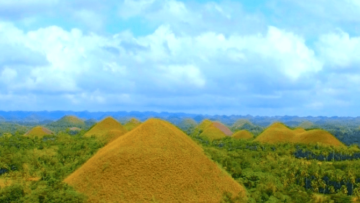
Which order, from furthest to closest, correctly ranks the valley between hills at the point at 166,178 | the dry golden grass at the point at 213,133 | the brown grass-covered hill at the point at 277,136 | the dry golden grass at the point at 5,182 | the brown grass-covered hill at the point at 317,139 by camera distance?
the dry golden grass at the point at 213,133
the brown grass-covered hill at the point at 277,136
the brown grass-covered hill at the point at 317,139
the dry golden grass at the point at 5,182
the valley between hills at the point at 166,178

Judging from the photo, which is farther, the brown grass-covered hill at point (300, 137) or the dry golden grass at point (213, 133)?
the dry golden grass at point (213, 133)

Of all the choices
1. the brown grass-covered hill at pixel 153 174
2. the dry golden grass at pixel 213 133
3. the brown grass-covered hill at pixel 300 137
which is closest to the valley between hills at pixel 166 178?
the brown grass-covered hill at pixel 153 174

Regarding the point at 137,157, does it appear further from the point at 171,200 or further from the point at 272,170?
→ the point at 272,170

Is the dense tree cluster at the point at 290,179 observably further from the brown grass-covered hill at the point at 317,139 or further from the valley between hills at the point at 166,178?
the brown grass-covered hill at the point at 317,139

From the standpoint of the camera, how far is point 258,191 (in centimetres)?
3378

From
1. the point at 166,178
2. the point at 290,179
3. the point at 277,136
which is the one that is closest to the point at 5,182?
the point at 166,178

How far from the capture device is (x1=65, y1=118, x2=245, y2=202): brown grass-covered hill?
29609mm

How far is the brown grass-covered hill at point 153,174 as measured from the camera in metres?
29.6

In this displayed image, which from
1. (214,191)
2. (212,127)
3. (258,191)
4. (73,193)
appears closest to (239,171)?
(258,191)

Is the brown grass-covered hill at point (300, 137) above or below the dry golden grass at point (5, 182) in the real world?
above

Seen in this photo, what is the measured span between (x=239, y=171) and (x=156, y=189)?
1310 centimetres

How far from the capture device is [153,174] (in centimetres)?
3127

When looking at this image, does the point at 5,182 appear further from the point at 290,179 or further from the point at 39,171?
the point at 290,179

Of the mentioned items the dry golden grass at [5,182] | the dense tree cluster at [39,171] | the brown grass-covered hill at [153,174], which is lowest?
the dry golden grass at [5,182]
